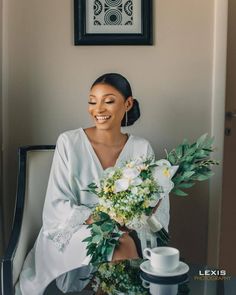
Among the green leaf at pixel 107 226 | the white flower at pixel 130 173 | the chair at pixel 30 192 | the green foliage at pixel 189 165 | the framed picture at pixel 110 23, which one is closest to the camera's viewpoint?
Result: the white flower at pixel 130 173

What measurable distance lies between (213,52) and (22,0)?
3.12ft

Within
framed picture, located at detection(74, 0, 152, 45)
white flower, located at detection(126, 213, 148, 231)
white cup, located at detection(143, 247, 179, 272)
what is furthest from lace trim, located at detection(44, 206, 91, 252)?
framed picture, located at detection(74, 0, 152, 45)

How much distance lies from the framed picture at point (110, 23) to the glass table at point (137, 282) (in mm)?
1145

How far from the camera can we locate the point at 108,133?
82.4 inches

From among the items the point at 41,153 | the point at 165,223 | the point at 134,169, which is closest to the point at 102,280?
the point at 134,169

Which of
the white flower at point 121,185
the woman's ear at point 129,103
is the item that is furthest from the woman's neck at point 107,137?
the white flower at point 121,185

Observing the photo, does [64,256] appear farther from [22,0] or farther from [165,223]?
[22,0]

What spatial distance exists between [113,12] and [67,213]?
39.8 inches

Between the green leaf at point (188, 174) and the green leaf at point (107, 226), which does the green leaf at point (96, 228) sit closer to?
the green leaf at point (107, 226)

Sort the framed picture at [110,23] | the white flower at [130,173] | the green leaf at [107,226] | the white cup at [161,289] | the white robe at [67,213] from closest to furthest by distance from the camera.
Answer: the white cup at [161,289] < the white flower at [130,173] < the green leaf at [107,226] < the white robe at [67,213] < the framed picture at [110,23]

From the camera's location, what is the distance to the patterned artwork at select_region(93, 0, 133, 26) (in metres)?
2.37

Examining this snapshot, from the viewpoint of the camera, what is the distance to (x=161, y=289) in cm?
147

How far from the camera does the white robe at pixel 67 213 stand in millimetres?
1898

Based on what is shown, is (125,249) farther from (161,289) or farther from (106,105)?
(106,105)
